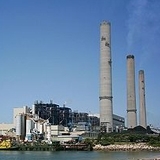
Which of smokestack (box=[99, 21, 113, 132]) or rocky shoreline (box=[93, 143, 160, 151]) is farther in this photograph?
smokestack (box=[99, 21, 113, 132])

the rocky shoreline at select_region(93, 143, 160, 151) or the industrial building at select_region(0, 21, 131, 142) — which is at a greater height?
the industrial building at select_region(0, 21, 131, 142)

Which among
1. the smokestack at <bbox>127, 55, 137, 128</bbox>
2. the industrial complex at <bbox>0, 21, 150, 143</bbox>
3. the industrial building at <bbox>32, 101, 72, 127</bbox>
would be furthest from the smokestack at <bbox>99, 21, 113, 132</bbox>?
the industrial building at <bbox>32, 101, 72, 127</bbox>

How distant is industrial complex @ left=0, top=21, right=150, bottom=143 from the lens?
239 ft

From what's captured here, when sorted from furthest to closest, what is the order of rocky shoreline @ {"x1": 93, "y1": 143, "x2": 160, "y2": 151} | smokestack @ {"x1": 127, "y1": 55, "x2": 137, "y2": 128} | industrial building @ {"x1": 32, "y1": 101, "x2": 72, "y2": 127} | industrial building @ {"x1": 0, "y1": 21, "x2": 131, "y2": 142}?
industrial building @ {"x1": 32, "y1": 101, "x2": 72, "y2": 127} → smokestack @ {"x1": 127, "y1": 55, "x2": 137, "y2": 128} → industrial building @ {"x1": 0, "y1": 21, "x2": 131, "y2": 142} → rocky shoreline @ {"x1": 93, "y1": 143, "x2": 160, "y2": 151}

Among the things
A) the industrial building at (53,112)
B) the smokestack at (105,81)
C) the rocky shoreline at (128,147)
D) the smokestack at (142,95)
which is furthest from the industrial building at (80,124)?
the rocky shoreline at (128,147)

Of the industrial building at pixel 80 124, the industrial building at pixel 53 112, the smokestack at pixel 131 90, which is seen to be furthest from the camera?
the industrial building at pixel 53 112

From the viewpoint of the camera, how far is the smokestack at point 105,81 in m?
73.0

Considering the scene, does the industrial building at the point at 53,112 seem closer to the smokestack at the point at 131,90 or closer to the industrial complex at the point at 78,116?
the industrial complex at the point at 78,116

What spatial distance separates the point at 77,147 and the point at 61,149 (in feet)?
8.79

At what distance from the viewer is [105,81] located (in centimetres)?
7294

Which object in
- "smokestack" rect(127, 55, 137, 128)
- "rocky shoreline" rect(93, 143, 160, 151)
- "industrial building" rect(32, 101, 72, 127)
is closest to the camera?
"rocky shoreline" rect(93, 143, 160, 151)

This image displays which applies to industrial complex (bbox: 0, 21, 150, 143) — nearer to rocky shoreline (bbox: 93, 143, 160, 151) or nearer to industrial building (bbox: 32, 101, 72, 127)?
industrial building (bbox: 32, 101, 72, 127)

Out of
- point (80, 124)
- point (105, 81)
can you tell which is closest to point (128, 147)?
point (105, 81)

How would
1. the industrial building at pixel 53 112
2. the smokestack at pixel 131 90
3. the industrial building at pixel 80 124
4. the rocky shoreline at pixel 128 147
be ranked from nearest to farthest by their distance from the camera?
the rocky shoreline at pixel 128 147, the industrial building at pixel 80 124, the smokestack at pixel 131 90, the industrial building at pixel 53 112
